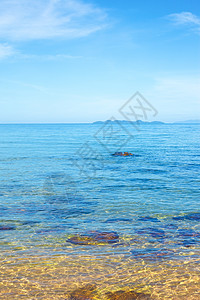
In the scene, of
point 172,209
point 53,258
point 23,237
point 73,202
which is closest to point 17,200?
point 73,202

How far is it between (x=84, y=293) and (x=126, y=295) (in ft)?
4.06

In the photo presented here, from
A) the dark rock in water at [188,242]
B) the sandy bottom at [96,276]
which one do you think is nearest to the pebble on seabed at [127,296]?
the sandy bottom at [96,276]

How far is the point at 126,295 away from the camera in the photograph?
8.09m

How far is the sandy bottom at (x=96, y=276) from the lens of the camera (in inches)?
326

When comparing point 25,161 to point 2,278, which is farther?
point 25,161

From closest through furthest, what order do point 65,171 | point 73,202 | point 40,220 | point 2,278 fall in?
point 2,278 → point 40,220 → point 73,202 → point 65,171

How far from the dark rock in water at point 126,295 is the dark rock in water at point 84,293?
49cm

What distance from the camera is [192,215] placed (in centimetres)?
1555

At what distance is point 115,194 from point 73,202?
3.43 m

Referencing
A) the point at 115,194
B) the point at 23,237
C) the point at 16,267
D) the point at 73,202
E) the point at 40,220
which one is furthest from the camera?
the point at 115,194

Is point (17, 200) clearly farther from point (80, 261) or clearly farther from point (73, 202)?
point (80, 261)

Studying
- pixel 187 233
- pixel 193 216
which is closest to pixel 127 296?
pixel 187 233

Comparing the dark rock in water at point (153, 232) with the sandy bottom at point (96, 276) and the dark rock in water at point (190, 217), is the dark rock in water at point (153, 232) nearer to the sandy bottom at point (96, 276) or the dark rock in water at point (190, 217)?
the dark rock in water at point (190, 217)

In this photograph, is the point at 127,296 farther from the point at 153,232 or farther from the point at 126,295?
the point at 153,232
